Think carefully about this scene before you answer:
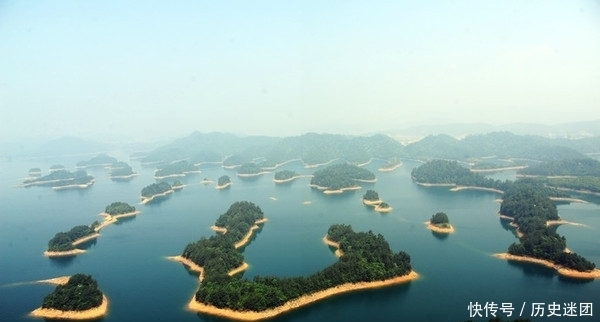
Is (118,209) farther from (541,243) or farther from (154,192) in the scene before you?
(541,243)

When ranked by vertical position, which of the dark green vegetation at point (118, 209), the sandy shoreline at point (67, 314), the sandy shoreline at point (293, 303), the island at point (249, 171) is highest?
the island at point (249, 171)

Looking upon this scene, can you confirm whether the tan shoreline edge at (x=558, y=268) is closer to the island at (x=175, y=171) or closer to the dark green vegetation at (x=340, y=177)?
the dark green vegetation at (x=340, y=177)

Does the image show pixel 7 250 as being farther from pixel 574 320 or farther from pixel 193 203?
pixel 574 320

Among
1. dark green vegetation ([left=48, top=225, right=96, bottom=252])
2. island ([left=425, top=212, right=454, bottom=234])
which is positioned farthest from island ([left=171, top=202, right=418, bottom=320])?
dark green vegetation ([left=48, top=225, right=96, bottom=252])

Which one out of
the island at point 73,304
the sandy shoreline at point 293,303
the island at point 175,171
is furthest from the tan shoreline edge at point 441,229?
the island at point 175,171

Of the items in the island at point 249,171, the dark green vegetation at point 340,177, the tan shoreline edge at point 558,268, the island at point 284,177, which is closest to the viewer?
the tan shoreline edge at point 558,268
